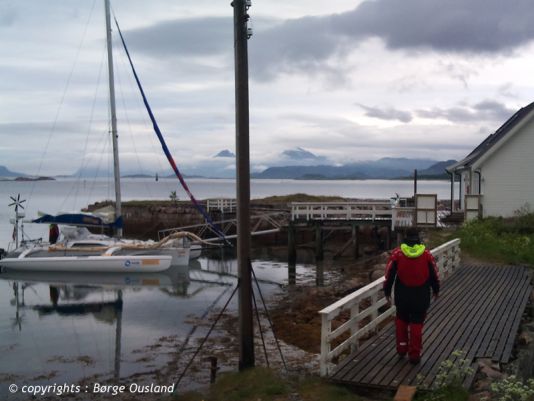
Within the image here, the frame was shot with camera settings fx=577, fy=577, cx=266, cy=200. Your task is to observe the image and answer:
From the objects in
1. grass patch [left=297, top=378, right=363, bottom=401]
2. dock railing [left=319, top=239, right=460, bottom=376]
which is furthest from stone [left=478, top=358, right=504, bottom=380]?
dock railing [left=319, top=239, right=460, bottom=376]

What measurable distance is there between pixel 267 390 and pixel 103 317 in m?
12.0

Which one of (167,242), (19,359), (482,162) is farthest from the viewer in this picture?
(167,242)

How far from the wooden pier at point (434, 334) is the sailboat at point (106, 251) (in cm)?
1670

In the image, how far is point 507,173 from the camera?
80.5ft

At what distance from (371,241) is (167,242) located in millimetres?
14270

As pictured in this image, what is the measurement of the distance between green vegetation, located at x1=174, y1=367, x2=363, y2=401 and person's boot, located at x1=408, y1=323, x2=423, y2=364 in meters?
1.25

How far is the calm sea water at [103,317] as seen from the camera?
42.7 feet

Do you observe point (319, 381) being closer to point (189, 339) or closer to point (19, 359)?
point (189, 339)

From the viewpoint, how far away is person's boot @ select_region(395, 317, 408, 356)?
335 inches

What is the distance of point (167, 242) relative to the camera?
2947 cm

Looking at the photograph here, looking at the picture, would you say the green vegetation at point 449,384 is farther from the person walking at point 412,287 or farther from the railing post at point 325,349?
the railing post at point 325,349

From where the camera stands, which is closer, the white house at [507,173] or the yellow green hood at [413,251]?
the yellow green hood at [413,251]

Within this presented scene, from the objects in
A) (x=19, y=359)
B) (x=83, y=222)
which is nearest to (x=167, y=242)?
(x=83, y=222)

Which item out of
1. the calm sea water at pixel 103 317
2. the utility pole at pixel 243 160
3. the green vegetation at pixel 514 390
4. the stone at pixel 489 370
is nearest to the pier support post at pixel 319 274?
the calm sea water at pixel 103 317
